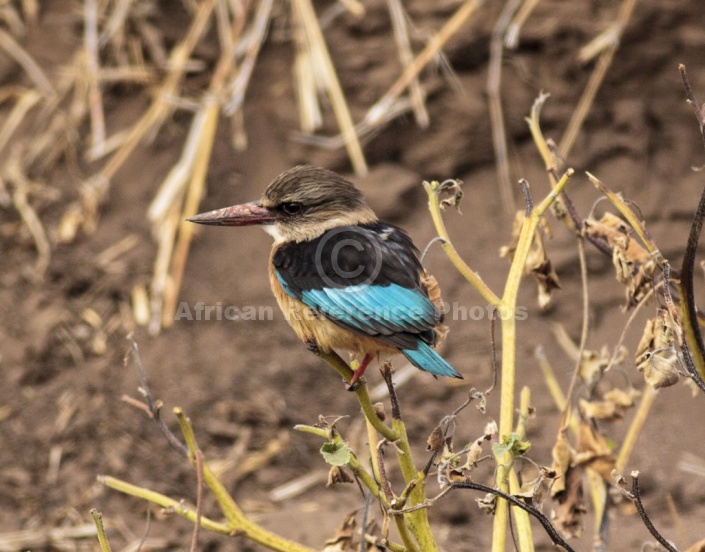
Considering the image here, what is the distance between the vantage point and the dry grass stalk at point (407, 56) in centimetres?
508

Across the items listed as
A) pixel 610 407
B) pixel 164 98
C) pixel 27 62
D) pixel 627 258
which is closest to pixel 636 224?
pixel 627 258

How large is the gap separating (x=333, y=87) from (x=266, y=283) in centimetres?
108

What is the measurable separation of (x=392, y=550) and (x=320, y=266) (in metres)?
1.09

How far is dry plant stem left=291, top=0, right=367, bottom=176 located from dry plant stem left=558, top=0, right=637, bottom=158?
1.04m

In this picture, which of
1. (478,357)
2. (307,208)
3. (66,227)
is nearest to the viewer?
(307,208)

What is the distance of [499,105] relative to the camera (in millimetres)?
5082

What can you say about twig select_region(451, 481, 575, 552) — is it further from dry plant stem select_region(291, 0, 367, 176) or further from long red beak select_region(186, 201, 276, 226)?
dry plant stem select_region(291, 0, 367, 176)

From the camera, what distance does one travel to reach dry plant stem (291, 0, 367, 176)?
16.7 feet

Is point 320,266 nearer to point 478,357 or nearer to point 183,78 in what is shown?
point 478,357

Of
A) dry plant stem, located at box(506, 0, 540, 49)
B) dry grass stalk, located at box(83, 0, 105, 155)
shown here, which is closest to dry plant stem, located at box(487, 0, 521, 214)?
dry plant stem, located at box(506, 0, 540, 49)

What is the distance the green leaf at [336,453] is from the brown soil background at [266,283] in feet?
7.81

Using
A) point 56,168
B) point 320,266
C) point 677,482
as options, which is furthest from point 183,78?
point 677,482

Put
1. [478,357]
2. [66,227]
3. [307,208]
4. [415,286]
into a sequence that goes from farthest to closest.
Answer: [66,227], [478,357], [307,208], [415,286]

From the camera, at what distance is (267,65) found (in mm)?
5355
